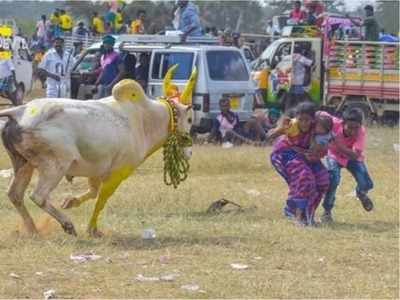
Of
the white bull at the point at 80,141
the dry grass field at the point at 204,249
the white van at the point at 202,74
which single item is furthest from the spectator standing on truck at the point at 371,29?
the white bull at the point at 80,141

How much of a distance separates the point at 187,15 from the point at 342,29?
15.3ft

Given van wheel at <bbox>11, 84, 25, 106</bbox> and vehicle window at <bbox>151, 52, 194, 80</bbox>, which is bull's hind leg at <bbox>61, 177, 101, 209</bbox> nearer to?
vehicle window at <bbox>151, 52, 194, 80</bbox>

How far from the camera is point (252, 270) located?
7.95m

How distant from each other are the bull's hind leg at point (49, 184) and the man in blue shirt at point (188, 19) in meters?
12.3

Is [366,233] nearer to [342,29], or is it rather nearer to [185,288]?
[185,288]

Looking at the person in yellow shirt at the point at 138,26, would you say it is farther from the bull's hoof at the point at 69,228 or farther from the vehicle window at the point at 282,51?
the bull's hoof at the point at 69,228

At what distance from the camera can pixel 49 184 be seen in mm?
8836

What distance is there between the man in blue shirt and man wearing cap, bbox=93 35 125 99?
2985mm

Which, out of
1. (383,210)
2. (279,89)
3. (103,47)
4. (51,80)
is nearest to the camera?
(383,210)

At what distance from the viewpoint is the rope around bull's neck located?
989 centimetres

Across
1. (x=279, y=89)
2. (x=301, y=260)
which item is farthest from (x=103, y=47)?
(x=301, y=260)

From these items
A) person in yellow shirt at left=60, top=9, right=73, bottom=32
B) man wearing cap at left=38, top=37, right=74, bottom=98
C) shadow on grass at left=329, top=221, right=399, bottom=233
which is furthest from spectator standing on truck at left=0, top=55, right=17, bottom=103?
shadow on grass at left=329, top=221, right=399, bottom=233

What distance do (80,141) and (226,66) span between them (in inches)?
401

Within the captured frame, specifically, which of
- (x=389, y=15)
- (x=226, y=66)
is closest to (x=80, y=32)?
(x=226, y=66)
